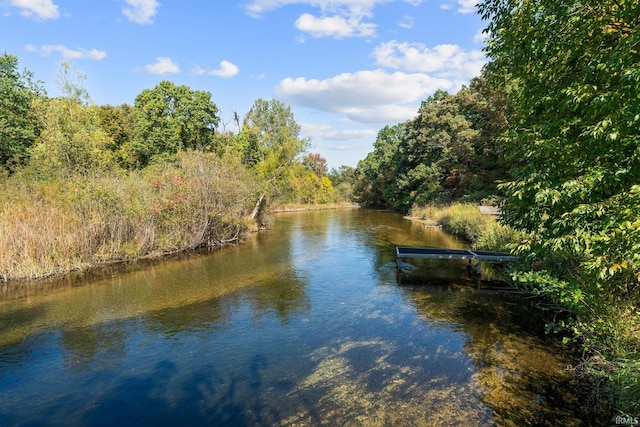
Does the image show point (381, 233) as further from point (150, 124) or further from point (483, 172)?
point (150, 124)

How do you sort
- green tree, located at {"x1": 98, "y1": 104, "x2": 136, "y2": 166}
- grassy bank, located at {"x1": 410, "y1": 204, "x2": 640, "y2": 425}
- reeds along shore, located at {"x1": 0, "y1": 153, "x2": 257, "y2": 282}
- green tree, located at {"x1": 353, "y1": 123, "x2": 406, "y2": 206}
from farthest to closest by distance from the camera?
green tree, located at {"x1": 353, "y1": 123, "x2": 406, "y2": 206}, green tree, located at {"x1": 98, "y1": 104, "x2": 136, "y2": 166}, reeds along shore, located at {"x1": 0, "y1": 153, "x2": 257, "y2": 282}, grassy bank, located at {"x1": 410, "y1": 204, "x2": 640, "y2": 425}

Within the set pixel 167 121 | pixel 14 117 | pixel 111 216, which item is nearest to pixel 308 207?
pixel 167 121

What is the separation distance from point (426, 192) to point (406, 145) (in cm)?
1099

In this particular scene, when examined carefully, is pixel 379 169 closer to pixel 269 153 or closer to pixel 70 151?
pixel 269 153

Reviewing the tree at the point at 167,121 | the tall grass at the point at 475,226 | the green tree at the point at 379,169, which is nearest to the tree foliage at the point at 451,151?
the green tree at the point at 379,169

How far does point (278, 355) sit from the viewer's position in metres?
7.93

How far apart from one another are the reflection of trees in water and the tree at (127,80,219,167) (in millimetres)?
34453

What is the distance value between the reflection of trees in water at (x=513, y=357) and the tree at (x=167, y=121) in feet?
113

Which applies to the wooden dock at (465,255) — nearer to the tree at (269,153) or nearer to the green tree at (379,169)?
the tree at (269,153)

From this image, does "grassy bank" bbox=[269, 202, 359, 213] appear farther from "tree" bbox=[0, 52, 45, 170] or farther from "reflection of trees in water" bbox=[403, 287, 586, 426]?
"reflection of trees in water" bbox=[403, 287, 586, 426]

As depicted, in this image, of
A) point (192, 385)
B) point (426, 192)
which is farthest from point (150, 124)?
point (192, 385)

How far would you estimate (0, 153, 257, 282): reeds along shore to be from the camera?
13.5m

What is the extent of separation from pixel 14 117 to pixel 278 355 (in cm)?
3732

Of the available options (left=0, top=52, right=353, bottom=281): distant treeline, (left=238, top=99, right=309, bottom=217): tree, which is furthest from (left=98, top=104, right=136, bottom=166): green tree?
(left=238, top=99, right=309, bottom=217): tree
